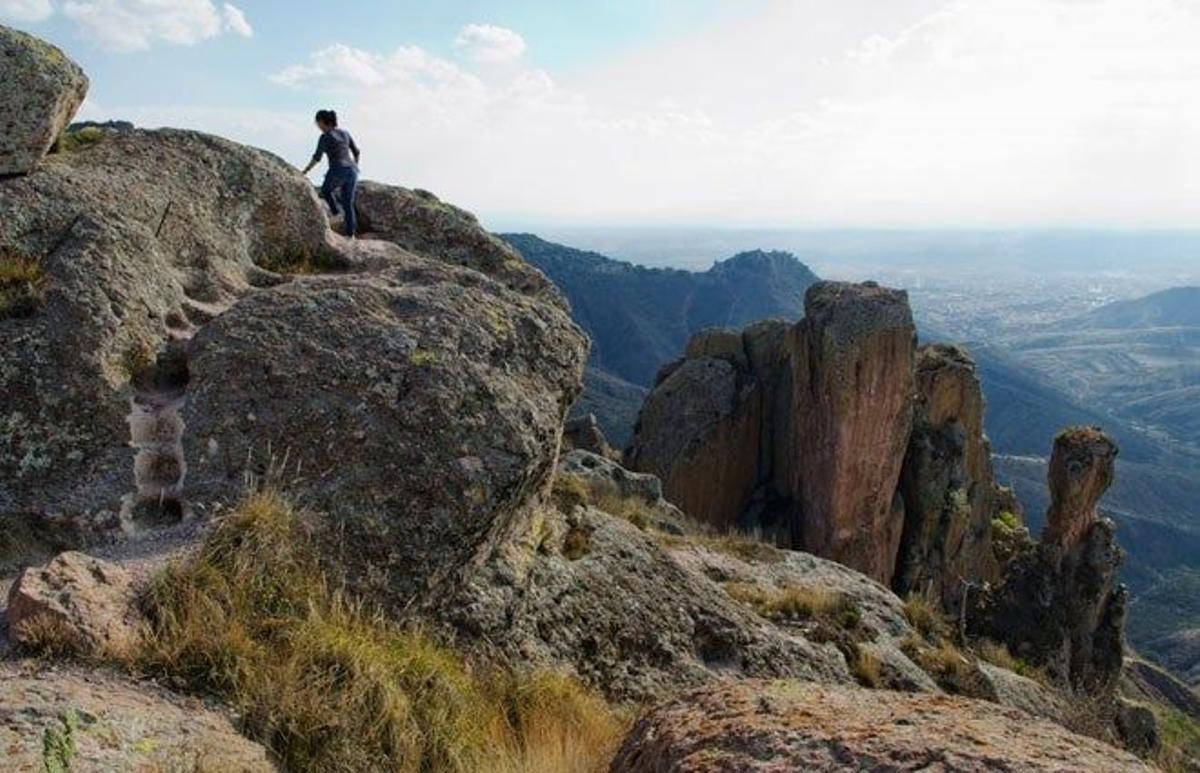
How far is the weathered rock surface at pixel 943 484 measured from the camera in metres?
44.8

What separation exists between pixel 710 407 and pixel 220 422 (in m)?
42.2

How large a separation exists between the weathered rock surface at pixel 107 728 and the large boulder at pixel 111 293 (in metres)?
2.77

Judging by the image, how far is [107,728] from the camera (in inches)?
190

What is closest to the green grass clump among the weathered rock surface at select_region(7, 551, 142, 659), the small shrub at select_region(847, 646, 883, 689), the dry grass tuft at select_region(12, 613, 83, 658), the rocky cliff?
the rocky cliff

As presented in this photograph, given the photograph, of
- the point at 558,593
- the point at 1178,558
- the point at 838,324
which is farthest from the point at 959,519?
the point at 1178,558

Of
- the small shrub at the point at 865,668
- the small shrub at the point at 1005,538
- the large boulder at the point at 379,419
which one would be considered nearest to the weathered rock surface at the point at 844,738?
the large boulder at the point at 379,419

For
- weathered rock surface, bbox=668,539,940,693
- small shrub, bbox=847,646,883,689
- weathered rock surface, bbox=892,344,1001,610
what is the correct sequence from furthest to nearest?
weathered rock surface, bbox=892,344,1001,610 < weathered rock surface, bbox=668,539,940,693 < small shrub, bbox=847,646,883,689

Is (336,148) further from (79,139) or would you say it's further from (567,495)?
(567,495)

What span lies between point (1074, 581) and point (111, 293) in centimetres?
4105

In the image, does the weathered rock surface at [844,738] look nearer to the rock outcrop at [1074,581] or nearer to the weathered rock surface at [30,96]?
the weathered rock surface at [30,96]

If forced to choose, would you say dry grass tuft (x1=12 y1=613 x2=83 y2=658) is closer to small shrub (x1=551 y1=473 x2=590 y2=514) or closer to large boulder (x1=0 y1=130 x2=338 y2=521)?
large boulder (x1=0 y1=130 x2=338 y2=521)

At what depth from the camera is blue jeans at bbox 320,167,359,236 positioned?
15359 mm

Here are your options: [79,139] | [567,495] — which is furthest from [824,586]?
[79,139]

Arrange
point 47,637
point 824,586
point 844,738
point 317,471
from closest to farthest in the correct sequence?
1. point 844,738
2. point 47,637
3. point 317,471
4. point 824,586
